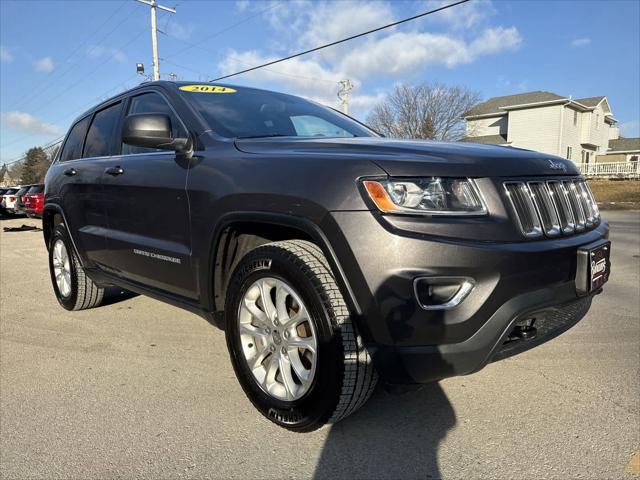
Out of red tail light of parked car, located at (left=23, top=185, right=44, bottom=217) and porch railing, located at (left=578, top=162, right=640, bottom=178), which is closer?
red tail light of parked car, located at (left=23, top=185, right=44, bottom=217)

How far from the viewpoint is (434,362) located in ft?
6.24

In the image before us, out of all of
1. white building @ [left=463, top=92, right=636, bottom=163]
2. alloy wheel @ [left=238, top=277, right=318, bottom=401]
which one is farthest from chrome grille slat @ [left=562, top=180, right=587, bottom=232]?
white building @ [left=463, top=92, right=636, bottom=163]

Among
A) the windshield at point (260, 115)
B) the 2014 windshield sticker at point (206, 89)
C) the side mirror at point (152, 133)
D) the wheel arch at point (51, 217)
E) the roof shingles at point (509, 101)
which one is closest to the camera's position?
the side mirror at point (152, 133)

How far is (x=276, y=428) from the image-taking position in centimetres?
239

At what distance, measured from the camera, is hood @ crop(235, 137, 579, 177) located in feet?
6.52

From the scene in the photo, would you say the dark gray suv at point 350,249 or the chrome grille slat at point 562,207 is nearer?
the dark gray suv at point 350,249

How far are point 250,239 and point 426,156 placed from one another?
1125mm

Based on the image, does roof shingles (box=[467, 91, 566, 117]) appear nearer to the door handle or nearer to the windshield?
the windshield

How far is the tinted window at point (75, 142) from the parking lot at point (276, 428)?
1756mm

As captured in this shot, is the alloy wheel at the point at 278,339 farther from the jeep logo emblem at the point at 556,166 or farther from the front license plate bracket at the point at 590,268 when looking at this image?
the jeep logo emblem at the point at 556,166

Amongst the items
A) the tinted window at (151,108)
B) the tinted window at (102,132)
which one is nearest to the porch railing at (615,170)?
the tinted window at (102,132)

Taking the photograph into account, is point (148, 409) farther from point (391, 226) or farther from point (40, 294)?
point (40, 294)

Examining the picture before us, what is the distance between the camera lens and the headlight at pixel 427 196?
76.1 inches

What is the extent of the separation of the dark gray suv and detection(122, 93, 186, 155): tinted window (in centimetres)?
3
